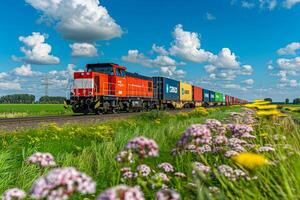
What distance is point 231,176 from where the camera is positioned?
3.04 meters

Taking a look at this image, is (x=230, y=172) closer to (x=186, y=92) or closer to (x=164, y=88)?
(x=164, y=88)

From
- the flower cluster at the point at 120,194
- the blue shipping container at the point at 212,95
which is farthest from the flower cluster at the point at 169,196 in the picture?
the blue shipping container at the point at 212,95

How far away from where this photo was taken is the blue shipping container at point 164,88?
131ft

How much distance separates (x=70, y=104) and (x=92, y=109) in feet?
5.89

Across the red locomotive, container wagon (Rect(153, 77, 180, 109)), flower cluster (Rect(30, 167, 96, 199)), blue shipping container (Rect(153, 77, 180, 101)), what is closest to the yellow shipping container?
container wagon (Rect(153, 77, 180, 109))

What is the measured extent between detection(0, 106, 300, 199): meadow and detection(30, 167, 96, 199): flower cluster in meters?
0.45

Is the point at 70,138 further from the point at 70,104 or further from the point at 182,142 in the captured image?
the point at 70,104

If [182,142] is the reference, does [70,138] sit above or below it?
below

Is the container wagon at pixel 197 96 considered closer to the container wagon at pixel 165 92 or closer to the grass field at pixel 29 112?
the container wagon at pixel 165 92

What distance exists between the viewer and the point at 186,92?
51906 millimetres

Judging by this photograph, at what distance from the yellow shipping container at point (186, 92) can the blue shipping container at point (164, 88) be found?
4.23 metres

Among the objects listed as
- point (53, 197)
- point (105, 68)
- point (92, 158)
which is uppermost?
point (105, 68)

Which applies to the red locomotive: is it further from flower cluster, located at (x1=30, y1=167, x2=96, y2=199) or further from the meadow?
flower cluster, located at (x1=30, y1=167, x2=96, y2=199)

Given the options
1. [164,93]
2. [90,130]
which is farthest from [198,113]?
[164,93]
